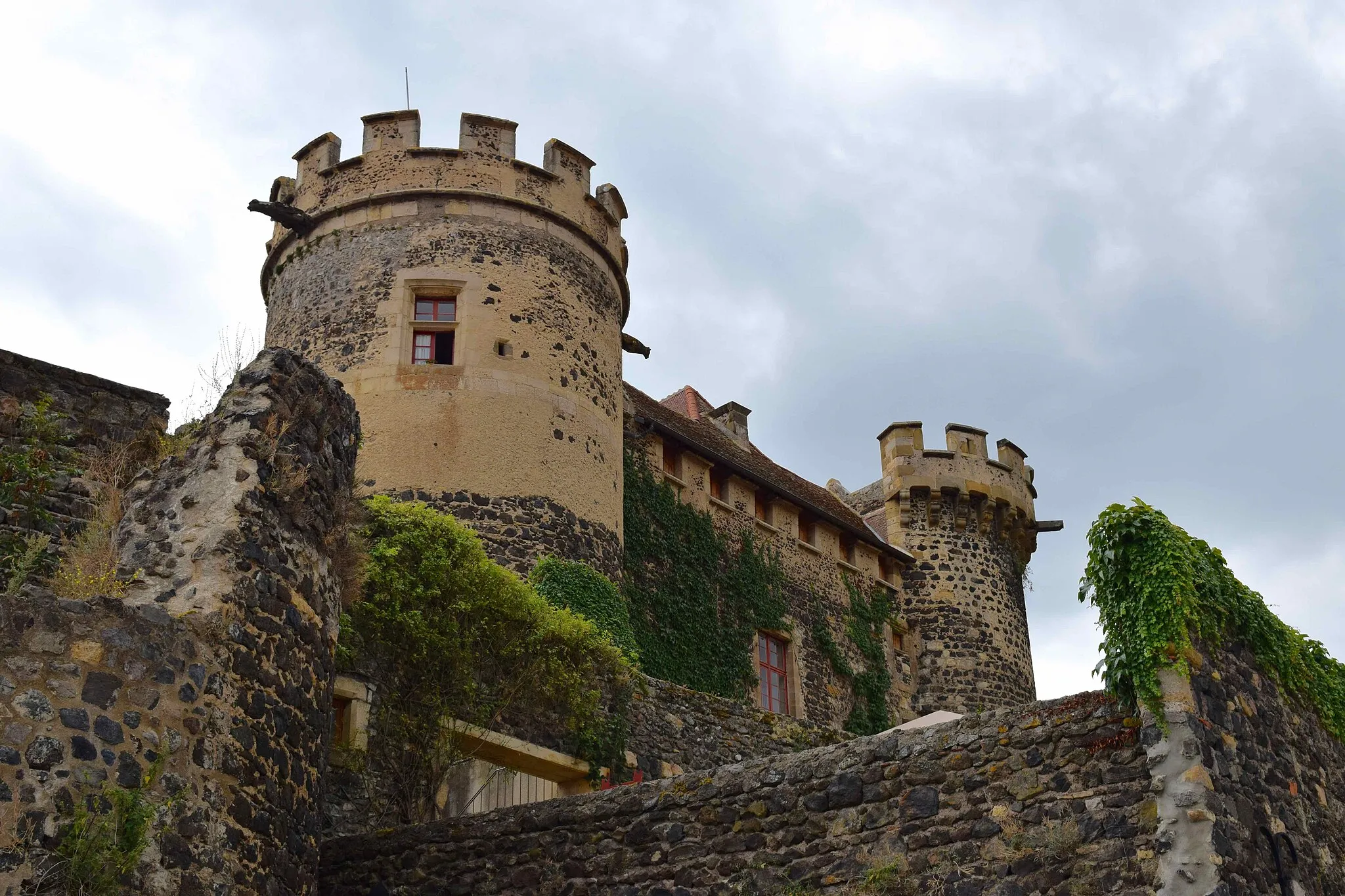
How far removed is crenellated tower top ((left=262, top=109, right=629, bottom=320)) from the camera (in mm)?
17766

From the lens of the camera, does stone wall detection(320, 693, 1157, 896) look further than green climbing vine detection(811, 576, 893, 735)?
No

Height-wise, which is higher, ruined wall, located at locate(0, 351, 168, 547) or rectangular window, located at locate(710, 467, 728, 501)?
rectangular window, located at locate(710, 467, 728, 501)

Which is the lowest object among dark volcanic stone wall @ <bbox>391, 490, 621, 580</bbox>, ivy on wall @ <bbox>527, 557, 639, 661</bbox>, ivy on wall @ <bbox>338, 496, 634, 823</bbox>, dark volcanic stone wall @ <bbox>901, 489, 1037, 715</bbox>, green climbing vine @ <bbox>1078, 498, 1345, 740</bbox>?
green climbing vine @ <bbox>1078, 498, 1345, 740</bbox>

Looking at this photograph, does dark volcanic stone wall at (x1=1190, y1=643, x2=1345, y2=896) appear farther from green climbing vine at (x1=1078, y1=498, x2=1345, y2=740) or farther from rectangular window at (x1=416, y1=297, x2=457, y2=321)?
rectangular window at (x1=416, y1=297, x2=457, y2=321)

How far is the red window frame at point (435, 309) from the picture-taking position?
17.1 meters

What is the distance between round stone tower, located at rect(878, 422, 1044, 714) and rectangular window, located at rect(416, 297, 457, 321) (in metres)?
11.6

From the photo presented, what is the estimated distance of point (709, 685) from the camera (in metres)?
19.7

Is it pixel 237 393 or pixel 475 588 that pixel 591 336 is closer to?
pixel 475 588

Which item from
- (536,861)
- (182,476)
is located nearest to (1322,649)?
(536,861)

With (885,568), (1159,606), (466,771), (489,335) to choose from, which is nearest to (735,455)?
(885,568)

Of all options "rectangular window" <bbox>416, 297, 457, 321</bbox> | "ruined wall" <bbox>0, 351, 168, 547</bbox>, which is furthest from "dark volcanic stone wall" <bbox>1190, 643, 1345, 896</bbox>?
"rectangular window" <bbox>416, 297, 457, 321</bbox>

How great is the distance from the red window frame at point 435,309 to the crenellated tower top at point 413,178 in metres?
1.37

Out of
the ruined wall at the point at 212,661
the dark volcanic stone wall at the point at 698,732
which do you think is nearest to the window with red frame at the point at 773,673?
the dark volcanic stone wall at the point at 698,732

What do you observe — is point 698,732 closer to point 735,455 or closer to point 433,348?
point 433,348
